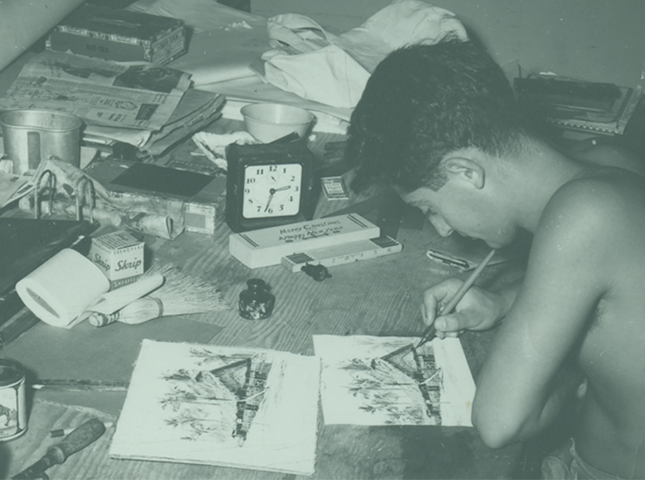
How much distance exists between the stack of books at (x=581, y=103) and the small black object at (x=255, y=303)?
1.25 metres

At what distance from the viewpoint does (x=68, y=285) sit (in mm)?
1279

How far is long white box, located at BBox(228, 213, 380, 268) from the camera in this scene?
1539mm

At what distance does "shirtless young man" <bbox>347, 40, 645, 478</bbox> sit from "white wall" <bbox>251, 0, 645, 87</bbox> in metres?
2.17

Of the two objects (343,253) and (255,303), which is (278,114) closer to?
(343,253)

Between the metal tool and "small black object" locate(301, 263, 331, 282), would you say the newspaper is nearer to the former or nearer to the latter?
"small black object" locate(301, 263, 331, 282)

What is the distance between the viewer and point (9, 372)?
3.30 ft

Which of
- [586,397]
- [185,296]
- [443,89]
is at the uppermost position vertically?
[443,89]

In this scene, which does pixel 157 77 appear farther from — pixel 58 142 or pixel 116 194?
pixel 116 194

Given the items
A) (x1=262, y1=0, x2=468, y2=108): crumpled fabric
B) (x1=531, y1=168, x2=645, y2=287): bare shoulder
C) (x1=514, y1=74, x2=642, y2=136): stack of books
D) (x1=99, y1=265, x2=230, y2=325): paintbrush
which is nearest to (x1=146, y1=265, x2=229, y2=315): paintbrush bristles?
(x1=99, y1=265, x2=230, y2=325): paintbrush

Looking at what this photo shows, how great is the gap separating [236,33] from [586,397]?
196 centimetres

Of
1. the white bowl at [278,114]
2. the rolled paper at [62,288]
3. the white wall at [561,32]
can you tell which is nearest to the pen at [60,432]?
the rolled paper at [62,288]

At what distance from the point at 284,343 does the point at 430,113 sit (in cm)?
46

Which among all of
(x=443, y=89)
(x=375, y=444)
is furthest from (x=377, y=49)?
(x=375, y=444)

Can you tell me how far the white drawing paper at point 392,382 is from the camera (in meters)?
1.14
